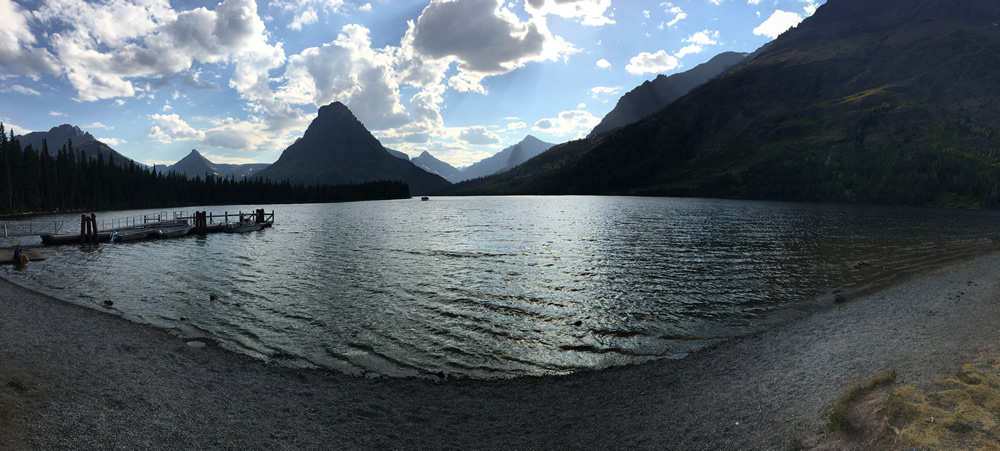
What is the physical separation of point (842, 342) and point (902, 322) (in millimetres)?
5804

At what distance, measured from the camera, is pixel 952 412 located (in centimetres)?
948

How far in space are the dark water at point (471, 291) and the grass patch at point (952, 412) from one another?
37.0ft

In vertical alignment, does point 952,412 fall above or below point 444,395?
above

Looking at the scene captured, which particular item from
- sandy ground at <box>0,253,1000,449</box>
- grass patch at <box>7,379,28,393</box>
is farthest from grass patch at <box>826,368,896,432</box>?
grass patch at <box>7,379,28,393</box>

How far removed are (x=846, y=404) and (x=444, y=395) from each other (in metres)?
13.5

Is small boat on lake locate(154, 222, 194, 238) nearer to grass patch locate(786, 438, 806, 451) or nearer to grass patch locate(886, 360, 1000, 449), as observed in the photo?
grass patch locate(786, 438, 806, 451)

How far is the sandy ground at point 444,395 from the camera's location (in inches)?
487

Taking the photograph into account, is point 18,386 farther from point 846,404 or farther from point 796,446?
point 846,404

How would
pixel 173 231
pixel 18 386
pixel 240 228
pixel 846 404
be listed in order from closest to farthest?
pixel 846 404 → pixel 18 386 → pixel 173 231 → pixel 240 228

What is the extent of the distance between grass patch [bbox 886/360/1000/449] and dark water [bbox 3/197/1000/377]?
1126 cm

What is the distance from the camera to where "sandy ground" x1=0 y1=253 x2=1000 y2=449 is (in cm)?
1236

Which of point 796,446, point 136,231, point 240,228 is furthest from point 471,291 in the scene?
point 240,228

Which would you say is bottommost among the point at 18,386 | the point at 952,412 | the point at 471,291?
the point at 471,291

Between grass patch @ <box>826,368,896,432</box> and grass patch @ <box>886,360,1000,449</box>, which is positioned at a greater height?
grass patch @ <box>886,360,1000,449</box>
